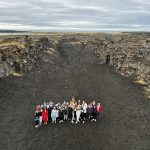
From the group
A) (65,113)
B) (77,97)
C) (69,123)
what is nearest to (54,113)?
(65,113)

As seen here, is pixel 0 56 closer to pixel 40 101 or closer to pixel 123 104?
pixel 40 101

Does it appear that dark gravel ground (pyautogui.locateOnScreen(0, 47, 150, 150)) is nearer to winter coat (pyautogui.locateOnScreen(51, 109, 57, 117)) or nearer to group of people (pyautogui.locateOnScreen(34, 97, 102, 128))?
group of people (pyautogui.locateOnScreen(34, 97, 102, 128))

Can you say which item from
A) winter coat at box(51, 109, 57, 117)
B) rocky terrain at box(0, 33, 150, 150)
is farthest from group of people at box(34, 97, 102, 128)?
rocky terrain at box(0, 33, 150, 150)

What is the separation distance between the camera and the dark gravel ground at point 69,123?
26.4 meters

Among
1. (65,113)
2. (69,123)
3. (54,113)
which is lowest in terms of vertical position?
(69,123)

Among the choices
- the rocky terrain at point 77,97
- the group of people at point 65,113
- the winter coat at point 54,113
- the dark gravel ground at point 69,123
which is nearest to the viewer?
the dark gravel ground at point 69,123

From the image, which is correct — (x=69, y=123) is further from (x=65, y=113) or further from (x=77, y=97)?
(x=77, y=97)

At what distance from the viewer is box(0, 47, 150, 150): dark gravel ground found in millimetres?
26422

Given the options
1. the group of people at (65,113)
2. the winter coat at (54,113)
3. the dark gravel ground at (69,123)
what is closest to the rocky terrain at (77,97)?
the dark gravel ground at (69,123)

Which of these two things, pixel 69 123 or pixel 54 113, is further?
pixel 69 123

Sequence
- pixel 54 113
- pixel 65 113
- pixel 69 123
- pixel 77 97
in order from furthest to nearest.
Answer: pixel 77 97 < pixel 65 113 < pixel 69 123 < pixel 54 113

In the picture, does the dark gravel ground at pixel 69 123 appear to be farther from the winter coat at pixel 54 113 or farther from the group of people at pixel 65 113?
the winter coat at pixel 54 113

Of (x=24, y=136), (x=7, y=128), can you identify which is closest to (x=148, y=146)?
(x=24, y=136)

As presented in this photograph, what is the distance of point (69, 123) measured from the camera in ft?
101
